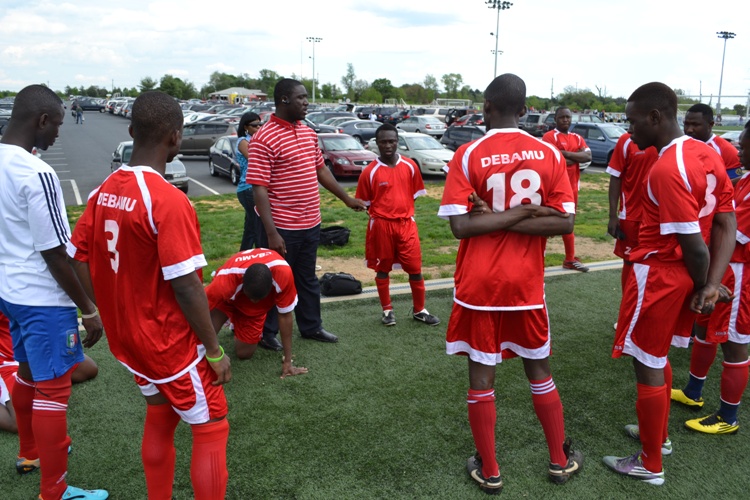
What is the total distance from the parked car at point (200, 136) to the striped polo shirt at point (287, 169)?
20.3 m

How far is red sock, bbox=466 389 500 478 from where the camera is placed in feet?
10.1

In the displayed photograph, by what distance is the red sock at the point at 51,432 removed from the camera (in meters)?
2.84

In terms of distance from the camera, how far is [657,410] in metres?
3.12

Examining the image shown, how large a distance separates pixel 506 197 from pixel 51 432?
8.35 ft

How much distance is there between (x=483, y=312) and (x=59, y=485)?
91.9 inches

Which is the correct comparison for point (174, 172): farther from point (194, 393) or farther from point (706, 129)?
point (194, 393)

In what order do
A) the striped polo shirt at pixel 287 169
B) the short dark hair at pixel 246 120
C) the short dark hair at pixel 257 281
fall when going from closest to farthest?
the short dark hair at pixel 257 281 < the striped polo shirt at pixel 287 169 < the short dark hair at pixel 246 120

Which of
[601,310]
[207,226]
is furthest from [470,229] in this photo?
[207,226]

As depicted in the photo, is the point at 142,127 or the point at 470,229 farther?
the point at 470,229

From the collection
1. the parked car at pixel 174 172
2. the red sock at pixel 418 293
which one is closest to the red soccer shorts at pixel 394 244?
the red sock at pixel 418 293

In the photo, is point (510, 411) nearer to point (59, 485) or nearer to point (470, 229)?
point (470, 229)

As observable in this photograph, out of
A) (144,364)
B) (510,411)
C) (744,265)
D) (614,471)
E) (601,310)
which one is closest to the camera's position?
(144,364)

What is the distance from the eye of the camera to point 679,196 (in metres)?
2.82

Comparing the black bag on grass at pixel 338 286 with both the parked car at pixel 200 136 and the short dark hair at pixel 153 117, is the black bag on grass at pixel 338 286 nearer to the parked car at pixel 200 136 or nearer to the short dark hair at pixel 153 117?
the short dark hair at pixel 153 117
